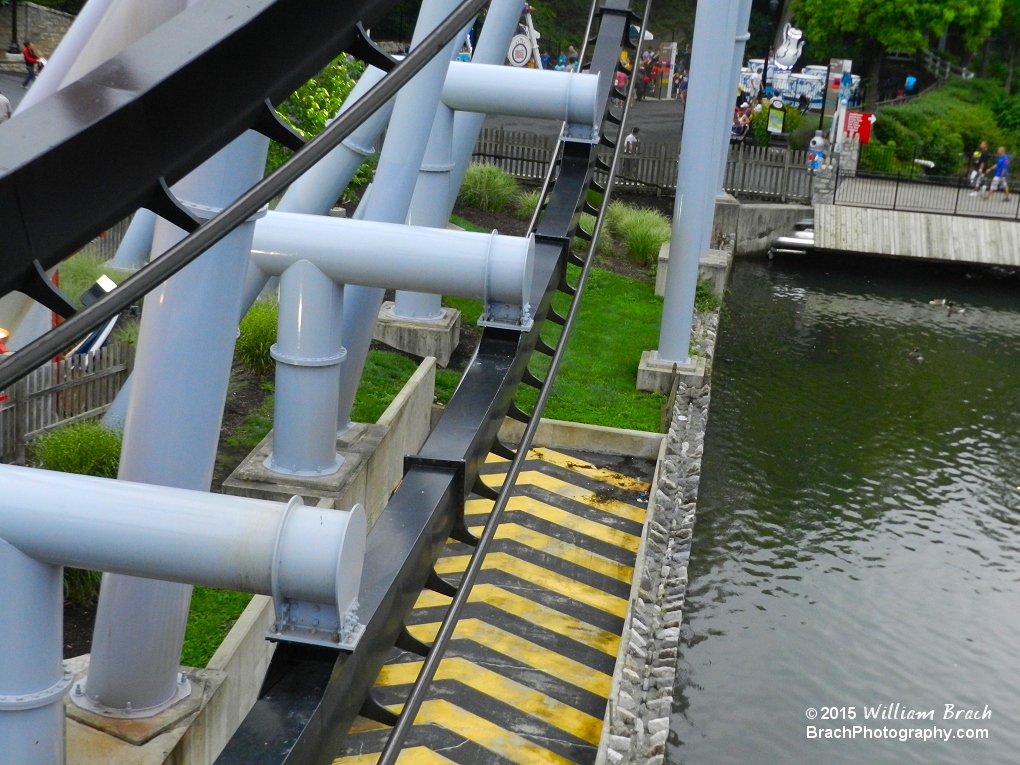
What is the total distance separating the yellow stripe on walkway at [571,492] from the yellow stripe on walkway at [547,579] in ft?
4.67

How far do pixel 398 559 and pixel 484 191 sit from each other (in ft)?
56.1

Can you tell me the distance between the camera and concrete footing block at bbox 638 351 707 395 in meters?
14.7

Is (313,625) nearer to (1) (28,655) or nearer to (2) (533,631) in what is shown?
(1) (28,655)

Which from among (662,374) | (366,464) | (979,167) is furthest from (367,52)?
(979,167)

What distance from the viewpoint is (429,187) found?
12.5 m

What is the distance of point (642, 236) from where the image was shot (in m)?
20.8

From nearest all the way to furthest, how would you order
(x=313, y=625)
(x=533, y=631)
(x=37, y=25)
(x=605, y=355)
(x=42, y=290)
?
(x=42, y=290), (x=313, y=625), (x=533, y=631), (x=605, y=355), (x=37, y=25)

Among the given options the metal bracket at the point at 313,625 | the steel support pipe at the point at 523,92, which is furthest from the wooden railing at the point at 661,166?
the metal bracket at the point at 313,625

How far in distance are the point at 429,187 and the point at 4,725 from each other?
30.2 feet

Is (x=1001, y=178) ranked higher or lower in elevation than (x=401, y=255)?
higher

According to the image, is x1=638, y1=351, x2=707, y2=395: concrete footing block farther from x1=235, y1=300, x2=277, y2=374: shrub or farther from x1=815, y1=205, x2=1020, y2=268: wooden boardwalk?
x1=815, y1=205, x2=1020, y2=268: wooden boardwalk

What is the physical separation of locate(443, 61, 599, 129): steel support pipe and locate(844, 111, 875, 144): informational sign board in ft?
74.9

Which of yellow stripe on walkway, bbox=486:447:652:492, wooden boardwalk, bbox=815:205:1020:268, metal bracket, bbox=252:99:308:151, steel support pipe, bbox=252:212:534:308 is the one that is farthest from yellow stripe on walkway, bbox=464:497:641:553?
wooden boardwalk, bbox=815:205:1020:268

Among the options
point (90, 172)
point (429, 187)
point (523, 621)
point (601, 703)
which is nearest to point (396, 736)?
point (90, 172)
